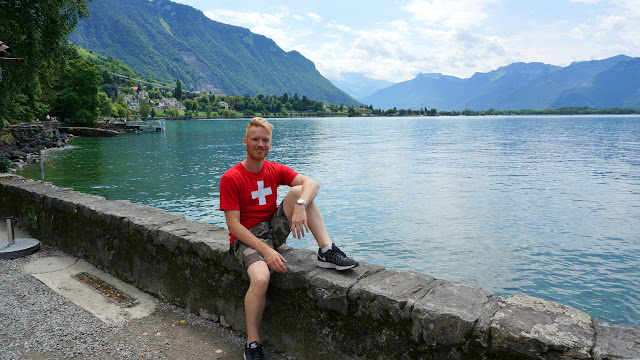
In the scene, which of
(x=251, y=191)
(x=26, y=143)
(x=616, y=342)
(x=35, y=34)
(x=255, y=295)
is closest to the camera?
(x=616, y=342)

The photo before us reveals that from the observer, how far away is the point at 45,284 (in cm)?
601

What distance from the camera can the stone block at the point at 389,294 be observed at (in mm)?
3381

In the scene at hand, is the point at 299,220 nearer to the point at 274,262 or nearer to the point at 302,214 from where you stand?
the point at 302,214

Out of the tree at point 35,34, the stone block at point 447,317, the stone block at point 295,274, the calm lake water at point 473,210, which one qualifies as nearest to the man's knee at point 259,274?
the stone block at point 295,274

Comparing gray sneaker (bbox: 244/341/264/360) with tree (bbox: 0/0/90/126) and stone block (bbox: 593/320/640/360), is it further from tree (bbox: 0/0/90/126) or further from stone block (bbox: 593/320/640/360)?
tree (bbox: 0/0/90/126)

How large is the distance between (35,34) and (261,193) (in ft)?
63.8

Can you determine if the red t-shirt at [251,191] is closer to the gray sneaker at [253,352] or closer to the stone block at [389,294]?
the gray sneaker at [253,352]

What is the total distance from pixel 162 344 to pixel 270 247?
1.55 m

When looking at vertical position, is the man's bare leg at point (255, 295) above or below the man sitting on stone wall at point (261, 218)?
below

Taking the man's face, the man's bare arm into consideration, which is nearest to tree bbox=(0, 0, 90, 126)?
the man's face

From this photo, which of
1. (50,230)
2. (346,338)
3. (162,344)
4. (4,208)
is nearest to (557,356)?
(346,338)

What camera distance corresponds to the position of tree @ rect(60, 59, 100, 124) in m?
77.6

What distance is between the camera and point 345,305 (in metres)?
3.69

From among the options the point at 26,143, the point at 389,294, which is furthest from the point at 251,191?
the point at 26,143
